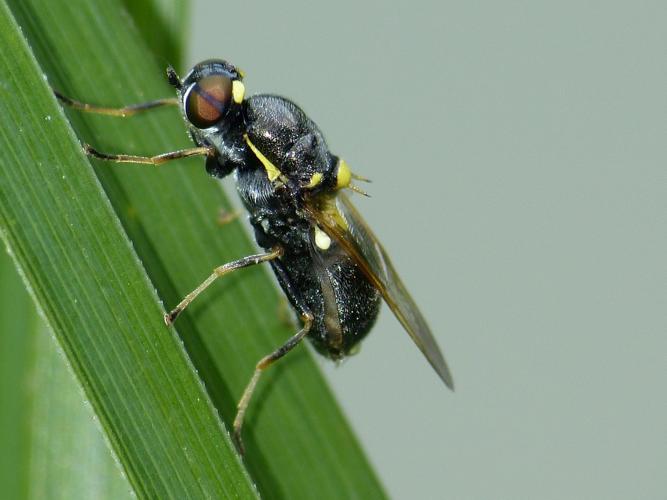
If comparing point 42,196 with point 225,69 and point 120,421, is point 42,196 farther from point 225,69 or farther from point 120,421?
point 225,69

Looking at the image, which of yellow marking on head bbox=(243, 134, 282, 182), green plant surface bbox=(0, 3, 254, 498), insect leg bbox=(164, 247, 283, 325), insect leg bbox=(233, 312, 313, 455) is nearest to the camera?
green plant surface bbox=(0, 3, 254, 498)

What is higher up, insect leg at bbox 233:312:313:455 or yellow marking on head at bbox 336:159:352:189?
yellow marking on head at bbox 336:159:352:189

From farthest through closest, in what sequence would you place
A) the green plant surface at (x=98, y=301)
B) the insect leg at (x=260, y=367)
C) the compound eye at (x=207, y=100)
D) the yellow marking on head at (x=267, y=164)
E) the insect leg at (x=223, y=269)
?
1. the yellow marking on head at (x=267, y=164)
2. the compound eye at (x=207, y=100)
3. the insect leg at (x=260, y=367)
4. the insect leg at (x=223, y=269)
5. the green plant surface at (x=98, y=301)

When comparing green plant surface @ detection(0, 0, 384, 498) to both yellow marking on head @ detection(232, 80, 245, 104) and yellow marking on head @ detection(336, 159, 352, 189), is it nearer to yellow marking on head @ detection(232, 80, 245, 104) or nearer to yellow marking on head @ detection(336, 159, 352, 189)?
yellow marking on head @ detection(232, 80, 245, 104)

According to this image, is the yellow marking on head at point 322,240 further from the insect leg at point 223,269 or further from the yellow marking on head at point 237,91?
the yellow marking on head at point 237,91

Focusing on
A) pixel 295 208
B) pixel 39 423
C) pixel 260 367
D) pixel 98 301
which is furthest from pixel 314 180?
pixel 39 423

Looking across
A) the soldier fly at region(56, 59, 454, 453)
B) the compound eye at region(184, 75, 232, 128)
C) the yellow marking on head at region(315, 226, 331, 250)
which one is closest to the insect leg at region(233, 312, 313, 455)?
the soldier fly at region(56, 59, 454, 453)

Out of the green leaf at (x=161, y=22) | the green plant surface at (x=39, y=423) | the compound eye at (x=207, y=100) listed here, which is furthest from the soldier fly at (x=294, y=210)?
the green plant surface at (x=39, y=423)

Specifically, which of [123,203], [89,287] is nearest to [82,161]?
[89,287]
